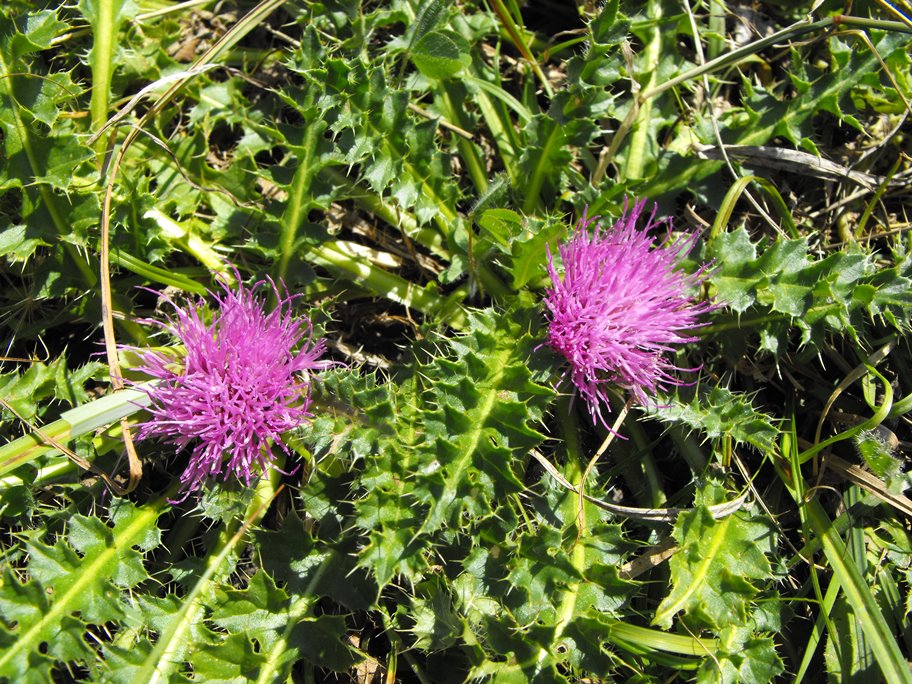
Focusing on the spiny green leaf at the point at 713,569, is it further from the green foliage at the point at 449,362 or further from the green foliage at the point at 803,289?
the green foliage at the point at 803,289

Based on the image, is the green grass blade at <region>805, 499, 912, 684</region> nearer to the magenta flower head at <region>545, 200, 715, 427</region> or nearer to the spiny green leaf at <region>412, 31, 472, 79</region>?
the magenta flower head at <region>545, 200, 715, 427</region>

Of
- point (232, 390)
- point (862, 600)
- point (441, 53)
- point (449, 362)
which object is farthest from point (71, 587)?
point (862, 600)

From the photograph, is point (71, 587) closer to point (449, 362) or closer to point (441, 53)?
point (449, 362)

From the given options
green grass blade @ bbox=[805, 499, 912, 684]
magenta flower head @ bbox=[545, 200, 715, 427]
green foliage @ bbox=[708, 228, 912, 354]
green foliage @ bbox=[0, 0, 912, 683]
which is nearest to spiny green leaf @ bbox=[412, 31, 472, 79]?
green foliage @ bbox=[0, 0, 912, 683]

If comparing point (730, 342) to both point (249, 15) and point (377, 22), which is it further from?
point (249, 15)

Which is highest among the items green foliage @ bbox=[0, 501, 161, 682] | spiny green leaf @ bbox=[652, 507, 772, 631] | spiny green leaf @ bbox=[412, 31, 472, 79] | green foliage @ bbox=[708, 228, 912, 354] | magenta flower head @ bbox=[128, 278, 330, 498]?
spiny green leaf @ bbox=[412, 31, 472, 79]

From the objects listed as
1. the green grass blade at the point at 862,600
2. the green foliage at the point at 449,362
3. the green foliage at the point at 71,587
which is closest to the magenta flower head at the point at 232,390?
the green foliage at the point at 449,362
